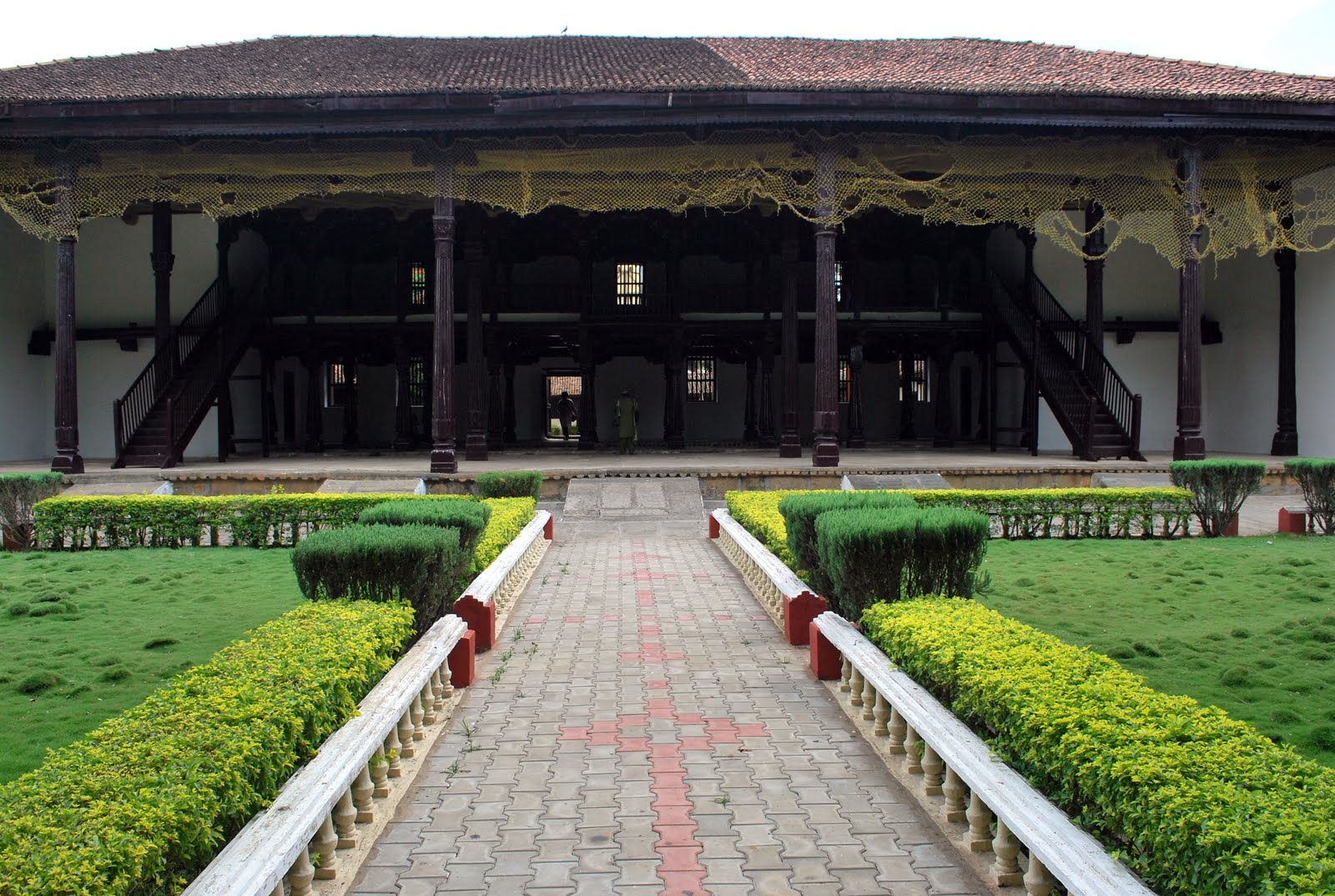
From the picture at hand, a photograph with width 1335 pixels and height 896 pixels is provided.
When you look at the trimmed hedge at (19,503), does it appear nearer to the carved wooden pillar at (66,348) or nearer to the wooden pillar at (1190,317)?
the carved wooden pillar at (66,348)

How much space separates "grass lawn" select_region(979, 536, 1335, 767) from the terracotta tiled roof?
281 inches

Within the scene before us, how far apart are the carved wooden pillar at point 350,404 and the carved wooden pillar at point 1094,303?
15.7 m

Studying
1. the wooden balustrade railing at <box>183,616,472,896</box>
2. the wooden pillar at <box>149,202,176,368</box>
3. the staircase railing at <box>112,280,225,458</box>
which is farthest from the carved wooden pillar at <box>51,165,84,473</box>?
the wooden balustrade railing at <box>183,616,472,896</box>

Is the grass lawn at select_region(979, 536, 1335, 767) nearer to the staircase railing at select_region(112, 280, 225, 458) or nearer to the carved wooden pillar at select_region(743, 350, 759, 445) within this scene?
the carved wooden pillar at select_region(743, 350, 759, 445)

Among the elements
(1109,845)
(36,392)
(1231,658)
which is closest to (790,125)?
(1231,658)

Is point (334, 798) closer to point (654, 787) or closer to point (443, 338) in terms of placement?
point (654, 787)

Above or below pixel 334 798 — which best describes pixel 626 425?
above

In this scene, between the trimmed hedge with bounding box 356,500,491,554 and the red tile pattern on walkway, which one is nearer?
→ the red tile pattern on walkway

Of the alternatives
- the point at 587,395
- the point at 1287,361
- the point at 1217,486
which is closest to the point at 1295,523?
the point at 1217,486

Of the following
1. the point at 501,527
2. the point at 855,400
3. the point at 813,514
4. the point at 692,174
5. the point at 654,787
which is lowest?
the point at 654,787

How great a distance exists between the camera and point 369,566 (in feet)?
17.8

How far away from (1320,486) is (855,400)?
1290cm

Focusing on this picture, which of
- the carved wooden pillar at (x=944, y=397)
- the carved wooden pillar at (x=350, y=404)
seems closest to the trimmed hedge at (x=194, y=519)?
the carved wooden pillar at (x=350, y=404)

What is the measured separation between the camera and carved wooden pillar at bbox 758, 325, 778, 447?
22.0 meters
